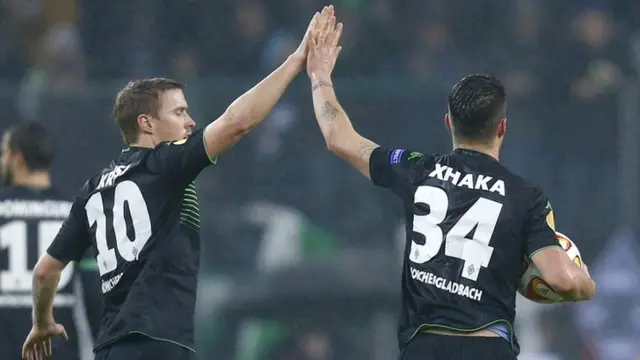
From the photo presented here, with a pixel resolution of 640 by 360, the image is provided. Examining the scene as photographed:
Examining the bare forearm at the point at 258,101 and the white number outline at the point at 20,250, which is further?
the white number outline at the point at 20,250

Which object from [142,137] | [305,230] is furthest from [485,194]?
[305,230]

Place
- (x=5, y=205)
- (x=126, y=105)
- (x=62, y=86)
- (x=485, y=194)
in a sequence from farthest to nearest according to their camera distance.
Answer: (x=62, y=86) → (x=5, y=205) → (x=126, y=105) → (x=485, y=194)

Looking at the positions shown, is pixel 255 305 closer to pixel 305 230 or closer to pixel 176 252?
pixel 305 230

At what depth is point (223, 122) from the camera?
5.14 metres

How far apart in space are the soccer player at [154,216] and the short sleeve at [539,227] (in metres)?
1.10

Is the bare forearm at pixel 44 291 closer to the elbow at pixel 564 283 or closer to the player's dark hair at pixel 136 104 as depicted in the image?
the player's dark hair at pixel 136 104

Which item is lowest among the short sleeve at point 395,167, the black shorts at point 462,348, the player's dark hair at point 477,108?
the black shorts at point 462,348

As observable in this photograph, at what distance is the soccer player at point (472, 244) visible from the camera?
16.1 feet

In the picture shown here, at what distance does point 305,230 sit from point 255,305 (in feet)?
2.29

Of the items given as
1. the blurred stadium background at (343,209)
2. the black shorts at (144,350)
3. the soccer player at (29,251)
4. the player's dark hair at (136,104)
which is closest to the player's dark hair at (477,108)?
the player's dark hair at (136,104)

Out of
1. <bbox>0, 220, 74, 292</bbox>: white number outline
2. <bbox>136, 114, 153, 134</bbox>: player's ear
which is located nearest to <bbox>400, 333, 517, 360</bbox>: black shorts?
<bbox>136, 114, 153, 134</bbox>: player's ear

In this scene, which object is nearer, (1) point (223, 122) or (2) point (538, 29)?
(1) point (223, 122)

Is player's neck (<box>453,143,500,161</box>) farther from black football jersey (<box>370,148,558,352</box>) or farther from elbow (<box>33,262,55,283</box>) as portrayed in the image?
elbow (<box>33,262,55,283</box>)

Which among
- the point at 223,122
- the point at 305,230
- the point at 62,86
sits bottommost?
the point at 223,122
